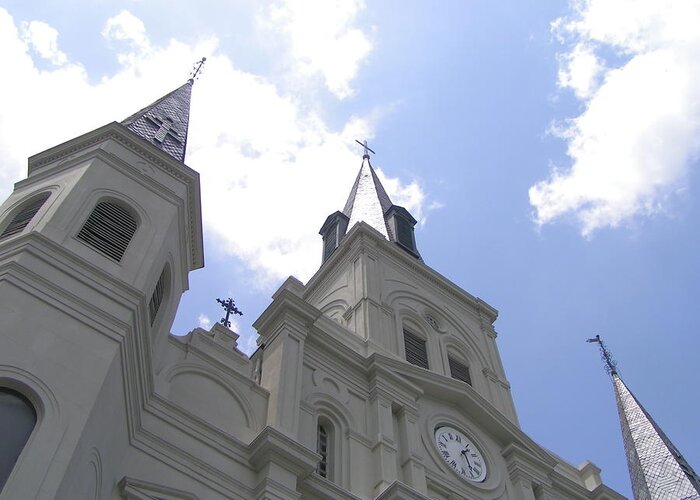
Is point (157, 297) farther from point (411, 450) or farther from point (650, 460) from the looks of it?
point (650, 460)

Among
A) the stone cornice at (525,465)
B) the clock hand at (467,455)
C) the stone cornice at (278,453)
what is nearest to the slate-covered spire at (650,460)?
the stone cornice at (525,465)

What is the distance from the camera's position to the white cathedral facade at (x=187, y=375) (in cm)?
1238

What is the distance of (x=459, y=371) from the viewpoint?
26406mm

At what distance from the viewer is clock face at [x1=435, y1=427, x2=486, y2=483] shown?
21.2 m

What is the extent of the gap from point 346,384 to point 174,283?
5.33 metres

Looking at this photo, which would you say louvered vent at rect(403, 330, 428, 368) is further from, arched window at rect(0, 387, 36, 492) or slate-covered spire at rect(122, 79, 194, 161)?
arched window at rect(0, 387, 36, 492)

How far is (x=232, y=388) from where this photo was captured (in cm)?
1808

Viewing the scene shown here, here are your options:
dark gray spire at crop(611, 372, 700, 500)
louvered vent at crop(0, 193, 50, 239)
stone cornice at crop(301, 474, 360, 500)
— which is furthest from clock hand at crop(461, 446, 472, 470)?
dark gray spire at crop(611, 372, 700, 500)

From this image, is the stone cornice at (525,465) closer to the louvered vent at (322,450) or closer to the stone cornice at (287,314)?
the louvered vent at (322,450)

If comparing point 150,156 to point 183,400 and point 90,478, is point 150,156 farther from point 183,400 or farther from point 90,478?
point 90,478

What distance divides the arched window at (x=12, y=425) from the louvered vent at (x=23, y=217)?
506cm

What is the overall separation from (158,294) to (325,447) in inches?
214

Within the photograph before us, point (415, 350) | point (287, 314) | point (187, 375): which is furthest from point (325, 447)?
point (415, 350)

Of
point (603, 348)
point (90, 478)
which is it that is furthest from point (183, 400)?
point (603, 348)
